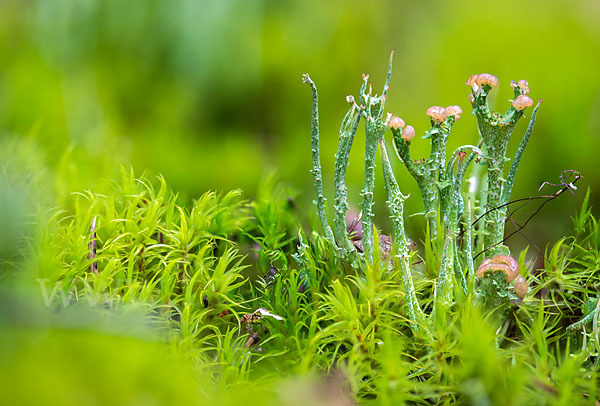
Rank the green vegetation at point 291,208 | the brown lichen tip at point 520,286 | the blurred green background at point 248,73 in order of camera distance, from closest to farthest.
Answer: the green vegetation at point 291,208
the brown lichen tip at point 520,286
the blurred green background at point 248,73

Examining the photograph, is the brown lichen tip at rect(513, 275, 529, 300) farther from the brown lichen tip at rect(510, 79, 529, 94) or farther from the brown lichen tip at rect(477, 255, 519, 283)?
the brown lichen tip at rect(510, 79, 529, 94)

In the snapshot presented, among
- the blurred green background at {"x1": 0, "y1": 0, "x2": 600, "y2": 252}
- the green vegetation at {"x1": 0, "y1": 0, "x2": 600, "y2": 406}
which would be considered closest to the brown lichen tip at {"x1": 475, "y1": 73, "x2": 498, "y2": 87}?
the green vegetation at {"x1": 0, "y1": 0, "x2": 600, "y2": 406}

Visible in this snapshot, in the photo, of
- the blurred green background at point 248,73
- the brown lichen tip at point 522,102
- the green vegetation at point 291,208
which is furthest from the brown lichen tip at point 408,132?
the blurred green background at point 248,73

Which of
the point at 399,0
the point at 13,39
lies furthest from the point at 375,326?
the point at 13,39

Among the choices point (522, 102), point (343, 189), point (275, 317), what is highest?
point (522, 102)

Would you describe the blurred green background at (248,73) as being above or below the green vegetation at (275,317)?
above

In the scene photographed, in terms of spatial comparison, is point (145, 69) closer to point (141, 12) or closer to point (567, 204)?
point (141, 12)

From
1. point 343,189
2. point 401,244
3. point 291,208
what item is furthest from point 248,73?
point 401,244

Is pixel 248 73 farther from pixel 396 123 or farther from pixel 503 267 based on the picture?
pixel 503 267

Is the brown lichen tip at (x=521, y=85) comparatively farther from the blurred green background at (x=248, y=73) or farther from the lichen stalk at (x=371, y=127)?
the blurred green background at (x=248, y=73)
